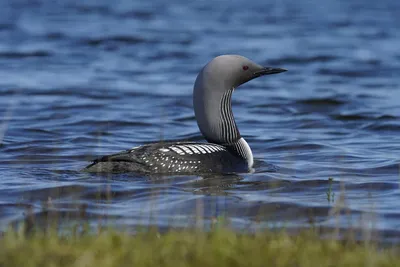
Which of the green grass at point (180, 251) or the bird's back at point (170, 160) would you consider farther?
the bird's back at point (170, 160)

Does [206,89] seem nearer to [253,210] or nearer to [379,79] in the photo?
[253,210]

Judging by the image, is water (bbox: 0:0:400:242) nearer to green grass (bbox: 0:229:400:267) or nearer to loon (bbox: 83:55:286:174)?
loon (bbox: 83:55:286:174)

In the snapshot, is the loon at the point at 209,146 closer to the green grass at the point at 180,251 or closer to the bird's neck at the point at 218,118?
the bird's neck at the point at 218,118

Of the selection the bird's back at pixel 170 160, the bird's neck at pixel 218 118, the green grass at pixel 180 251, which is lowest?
the green grass at pixel 180 251

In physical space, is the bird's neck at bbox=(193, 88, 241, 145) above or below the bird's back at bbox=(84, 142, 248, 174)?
above

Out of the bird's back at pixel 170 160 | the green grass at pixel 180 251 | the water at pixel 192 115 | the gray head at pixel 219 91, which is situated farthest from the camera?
the gray head at pixel 219 91

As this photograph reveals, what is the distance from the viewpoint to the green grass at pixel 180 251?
15.2 feet

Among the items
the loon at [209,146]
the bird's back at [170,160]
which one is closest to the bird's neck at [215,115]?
the loon at [209,146]

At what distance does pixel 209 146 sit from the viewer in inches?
323

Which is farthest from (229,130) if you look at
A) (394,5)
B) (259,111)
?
(394,5)

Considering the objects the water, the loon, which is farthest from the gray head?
the water

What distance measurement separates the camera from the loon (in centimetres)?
790

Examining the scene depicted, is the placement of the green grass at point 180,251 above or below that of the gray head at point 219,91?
below

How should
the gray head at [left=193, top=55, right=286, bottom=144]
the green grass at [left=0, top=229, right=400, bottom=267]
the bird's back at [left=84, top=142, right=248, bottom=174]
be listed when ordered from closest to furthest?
the green grass at [left=0, top=229, right=400, bottom=267] < the bird's back at [left=84, top=142, right=248, bottom=174] < the gray head at [left=193, top=55, right=286, bottom=144]
